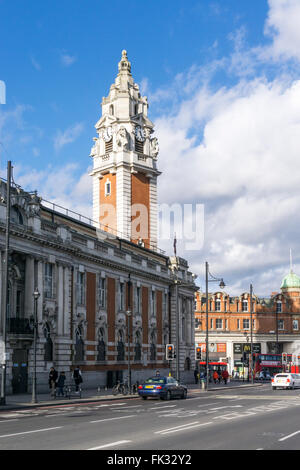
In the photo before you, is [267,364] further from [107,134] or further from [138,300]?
[107,134]

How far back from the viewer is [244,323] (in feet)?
346

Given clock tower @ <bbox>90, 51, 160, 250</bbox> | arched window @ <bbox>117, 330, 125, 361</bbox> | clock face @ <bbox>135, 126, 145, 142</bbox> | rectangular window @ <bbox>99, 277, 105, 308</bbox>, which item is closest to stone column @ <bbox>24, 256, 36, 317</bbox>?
rectangular window @ <bbox>99, 277, 105, 308</bbox>

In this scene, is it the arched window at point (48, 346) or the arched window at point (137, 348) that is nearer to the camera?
the arched window at point (48, 346)

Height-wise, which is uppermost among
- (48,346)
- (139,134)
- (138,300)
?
(139,134)

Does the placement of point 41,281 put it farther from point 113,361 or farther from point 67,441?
point 67,441

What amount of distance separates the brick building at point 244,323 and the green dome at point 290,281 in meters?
0.28

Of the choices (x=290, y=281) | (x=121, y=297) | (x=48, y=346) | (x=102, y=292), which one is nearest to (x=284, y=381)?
(x=121, y=297)

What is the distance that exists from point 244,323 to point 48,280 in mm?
66133

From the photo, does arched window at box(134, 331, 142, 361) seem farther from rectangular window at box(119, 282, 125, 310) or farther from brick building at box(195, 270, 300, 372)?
brick building at box(195, 270, 300, 372)

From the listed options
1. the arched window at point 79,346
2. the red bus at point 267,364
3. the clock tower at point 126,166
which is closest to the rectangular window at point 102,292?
the arched window at point 79,346

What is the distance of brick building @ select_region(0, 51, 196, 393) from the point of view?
41469mm

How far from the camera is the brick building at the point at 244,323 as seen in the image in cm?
10330

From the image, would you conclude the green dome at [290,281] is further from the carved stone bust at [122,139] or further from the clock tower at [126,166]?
the carved stone bust at [122,139]

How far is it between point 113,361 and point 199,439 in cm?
3770
